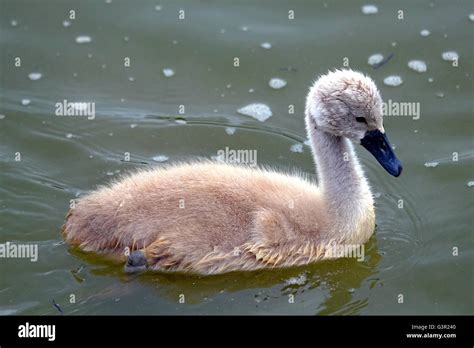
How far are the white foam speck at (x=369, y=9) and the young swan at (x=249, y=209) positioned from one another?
3.00 meters

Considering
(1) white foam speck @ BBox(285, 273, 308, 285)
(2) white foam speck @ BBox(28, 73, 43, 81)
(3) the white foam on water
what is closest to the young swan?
(1) white foam speck @ BBox(285, 273, 308, 285)

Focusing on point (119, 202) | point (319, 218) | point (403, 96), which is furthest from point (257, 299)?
point (403, 96)

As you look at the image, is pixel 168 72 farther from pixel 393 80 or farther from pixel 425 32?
pixel 425 32

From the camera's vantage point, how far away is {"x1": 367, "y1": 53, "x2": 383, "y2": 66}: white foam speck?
9.34m

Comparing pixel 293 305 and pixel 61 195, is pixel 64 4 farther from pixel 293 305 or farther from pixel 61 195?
pixel 293 305

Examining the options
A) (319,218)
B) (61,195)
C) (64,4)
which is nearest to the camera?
(319,218)

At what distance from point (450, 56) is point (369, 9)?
3.68 ft

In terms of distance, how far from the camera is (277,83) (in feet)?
30.1

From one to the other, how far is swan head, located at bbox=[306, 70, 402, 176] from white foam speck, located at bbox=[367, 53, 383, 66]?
7.50 feet

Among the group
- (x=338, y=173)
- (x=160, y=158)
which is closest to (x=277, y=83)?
(x=160, y=158)

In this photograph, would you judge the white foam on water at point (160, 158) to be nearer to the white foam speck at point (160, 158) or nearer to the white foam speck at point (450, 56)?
the white foam speck at point (160, 158)

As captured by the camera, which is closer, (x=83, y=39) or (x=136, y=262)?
(x=136, y=262)

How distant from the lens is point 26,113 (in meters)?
8.83
